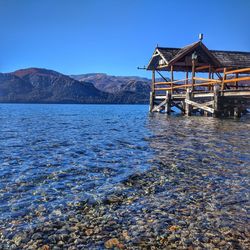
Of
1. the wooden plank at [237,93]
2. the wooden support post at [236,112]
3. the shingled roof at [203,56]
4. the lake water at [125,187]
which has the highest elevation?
the shingled roof at [203,56]

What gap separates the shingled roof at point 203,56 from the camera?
32.3 m

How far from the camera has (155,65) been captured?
3700 cm

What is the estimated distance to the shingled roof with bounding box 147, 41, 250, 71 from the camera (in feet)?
106

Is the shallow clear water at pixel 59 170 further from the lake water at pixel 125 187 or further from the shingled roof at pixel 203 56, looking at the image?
the shingled roof at pixel 203 56

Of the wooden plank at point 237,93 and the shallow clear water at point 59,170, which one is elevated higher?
the wooden plank at point 237,93

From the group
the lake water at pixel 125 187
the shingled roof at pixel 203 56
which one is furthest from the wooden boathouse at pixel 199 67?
→ the lake water at pixel 125 187

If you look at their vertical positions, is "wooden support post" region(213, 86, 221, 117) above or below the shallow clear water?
above

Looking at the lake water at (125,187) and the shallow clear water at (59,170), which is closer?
the lake water at (125,187)

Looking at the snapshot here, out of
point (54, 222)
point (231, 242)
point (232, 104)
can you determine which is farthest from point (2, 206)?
point (232, 104)

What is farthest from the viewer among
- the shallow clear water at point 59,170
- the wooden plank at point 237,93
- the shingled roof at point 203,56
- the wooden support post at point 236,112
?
the shingled roof at point 203,56

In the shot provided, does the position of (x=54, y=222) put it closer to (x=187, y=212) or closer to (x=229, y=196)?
(x=187, y=212)

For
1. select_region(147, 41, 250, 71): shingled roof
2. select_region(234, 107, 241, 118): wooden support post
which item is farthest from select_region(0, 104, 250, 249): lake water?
select_region(147, 41, 250, 71): shingled roof

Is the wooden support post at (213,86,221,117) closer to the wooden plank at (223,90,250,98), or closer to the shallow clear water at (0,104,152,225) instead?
the wooden plank at (223,90,250,98)

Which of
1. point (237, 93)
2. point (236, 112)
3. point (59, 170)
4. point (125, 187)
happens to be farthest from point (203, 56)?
point (125, 187)
